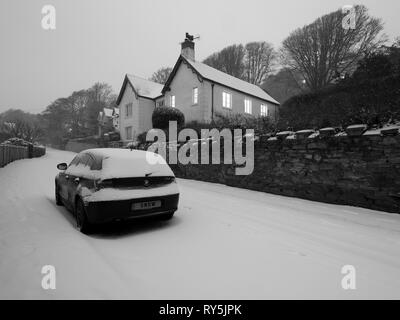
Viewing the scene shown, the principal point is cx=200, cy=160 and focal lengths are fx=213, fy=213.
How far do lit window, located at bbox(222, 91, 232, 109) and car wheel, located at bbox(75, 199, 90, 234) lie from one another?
A: 56.3 feet

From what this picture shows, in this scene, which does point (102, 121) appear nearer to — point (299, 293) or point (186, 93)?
point (186, 93)

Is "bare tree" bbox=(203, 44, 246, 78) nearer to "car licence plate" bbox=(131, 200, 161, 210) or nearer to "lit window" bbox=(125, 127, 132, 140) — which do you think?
"lit window" bbox=(125, 127, 132, 140)

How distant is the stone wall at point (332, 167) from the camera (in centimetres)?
511

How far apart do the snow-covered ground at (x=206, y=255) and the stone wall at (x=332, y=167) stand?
62 cm

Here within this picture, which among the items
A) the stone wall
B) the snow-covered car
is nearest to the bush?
the stone wall

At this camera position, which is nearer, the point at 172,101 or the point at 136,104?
the point at 172,101

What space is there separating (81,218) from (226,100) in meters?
18.0

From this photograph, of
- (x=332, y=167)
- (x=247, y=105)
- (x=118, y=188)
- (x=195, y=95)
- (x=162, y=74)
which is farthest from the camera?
(x=162, y=74)

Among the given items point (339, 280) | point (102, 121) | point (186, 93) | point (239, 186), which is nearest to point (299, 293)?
point (339, 280)

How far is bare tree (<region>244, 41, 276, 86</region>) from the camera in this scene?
36781 mm

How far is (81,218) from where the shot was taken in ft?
12.5

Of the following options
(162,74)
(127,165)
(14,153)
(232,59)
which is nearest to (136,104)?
(14,153)

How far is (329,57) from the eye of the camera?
24094 mm

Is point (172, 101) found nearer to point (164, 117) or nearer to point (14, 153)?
point (164, 117)
